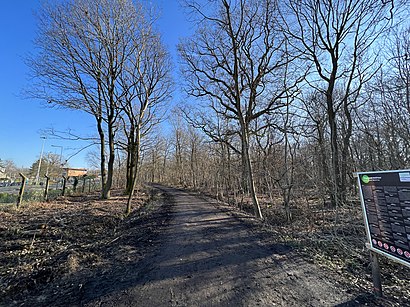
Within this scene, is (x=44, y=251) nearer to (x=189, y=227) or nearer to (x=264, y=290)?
(x=189, y=227)

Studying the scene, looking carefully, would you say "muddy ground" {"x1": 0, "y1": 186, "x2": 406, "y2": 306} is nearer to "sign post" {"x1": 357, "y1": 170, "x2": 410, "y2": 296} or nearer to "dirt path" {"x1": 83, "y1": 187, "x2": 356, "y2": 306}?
"dirt path" {"x1": 83, "y1": 187, "x2": 356, "y2": 306}

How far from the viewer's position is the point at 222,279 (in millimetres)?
3211

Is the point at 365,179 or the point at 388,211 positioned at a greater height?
the point at 365,179

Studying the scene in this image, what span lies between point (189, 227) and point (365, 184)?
522cm

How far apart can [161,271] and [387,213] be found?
11.9 feet

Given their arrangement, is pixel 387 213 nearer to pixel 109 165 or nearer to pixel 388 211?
pixel 388 211

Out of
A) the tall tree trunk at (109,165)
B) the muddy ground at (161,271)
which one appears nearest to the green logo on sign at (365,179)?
the muddy ground at (161,271)

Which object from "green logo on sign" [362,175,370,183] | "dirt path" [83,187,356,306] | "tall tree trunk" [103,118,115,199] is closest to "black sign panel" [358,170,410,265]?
"green logo on sign" [362,175,370,183]

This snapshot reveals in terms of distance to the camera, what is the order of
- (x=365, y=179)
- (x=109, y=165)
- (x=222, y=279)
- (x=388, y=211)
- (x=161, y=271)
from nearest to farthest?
(x=388, y=211) < (x=365, y=179) < (x=222, y=279) < (x=161, y=271) < (x=109, y=165)

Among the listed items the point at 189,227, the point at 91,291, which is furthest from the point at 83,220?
the point at 91,291

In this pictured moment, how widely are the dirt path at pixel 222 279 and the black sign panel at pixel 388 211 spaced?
0.94 metres

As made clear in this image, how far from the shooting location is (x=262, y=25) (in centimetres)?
1002

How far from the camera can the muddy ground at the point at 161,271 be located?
2689mm

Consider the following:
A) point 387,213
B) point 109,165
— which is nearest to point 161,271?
point 387,213
